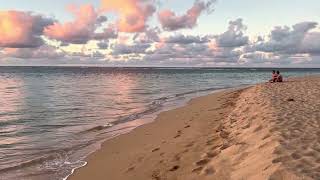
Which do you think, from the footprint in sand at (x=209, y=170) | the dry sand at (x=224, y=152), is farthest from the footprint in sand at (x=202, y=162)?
the footprint in sand at (x=209, y=170)

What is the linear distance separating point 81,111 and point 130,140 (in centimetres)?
1090

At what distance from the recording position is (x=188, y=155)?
928 centimetres

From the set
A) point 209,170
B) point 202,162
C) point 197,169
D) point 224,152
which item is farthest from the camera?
point 224,152

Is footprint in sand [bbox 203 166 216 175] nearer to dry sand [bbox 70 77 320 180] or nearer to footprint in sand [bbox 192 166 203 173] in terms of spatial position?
dry sand [bbox 70 77 320 180]

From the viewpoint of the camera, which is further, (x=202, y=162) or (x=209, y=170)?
(x=202, y=162)

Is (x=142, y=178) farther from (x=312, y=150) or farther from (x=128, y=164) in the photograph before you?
(x=312, y=150)

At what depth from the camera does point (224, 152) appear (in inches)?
335

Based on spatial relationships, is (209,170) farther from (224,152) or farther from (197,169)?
(224,152)

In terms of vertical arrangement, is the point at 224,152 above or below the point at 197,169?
above

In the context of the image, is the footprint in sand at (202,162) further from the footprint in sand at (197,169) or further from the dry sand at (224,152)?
the footprint in sand at (197,169)

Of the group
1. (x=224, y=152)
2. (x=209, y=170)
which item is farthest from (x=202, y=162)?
(x=209, y=170)

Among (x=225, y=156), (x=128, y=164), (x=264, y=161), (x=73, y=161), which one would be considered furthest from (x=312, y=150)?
(x=73, y=161)

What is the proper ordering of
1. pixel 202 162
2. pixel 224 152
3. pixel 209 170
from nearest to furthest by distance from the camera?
pixel 209 170 → pixel 202 162 → pixel 224 152

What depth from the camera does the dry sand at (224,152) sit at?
6.98 meters
